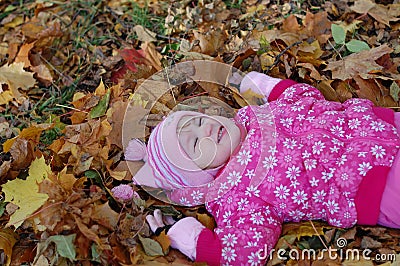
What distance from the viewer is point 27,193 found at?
237 centimetres

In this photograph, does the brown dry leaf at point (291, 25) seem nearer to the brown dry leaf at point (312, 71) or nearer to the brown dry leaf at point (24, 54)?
the brown dry leaf at point (312, 71)

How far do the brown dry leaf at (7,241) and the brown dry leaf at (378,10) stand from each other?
2419 mm

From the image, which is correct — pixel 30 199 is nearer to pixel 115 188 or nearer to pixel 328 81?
pixel 115 188

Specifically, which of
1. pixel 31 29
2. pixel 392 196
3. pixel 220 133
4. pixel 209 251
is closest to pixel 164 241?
pixel 209 251

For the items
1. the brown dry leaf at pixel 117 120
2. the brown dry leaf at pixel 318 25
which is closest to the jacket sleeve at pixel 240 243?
the brown dry leaf at pixel 117 120

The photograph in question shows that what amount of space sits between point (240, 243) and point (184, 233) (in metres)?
0.26

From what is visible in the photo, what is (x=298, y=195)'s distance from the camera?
93.3 inches

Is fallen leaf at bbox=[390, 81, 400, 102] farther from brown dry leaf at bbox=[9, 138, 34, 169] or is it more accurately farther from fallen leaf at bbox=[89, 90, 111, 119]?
brown dry leaf at bbox=[9, 138, 34, 169]

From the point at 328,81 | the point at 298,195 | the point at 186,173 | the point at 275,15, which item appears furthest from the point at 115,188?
the point at 275,15

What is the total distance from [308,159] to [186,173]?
1.84ft

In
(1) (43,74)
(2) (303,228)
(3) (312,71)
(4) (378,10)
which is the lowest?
(2) (303,228)

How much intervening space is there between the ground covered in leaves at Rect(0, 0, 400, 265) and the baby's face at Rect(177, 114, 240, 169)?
0.31 meters

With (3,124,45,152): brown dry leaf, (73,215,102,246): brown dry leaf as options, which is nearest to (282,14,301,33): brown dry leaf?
(3,124,45,152): brown dry leaf

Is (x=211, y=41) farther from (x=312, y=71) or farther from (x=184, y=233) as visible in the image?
(x=184, y=233)
